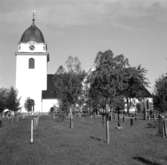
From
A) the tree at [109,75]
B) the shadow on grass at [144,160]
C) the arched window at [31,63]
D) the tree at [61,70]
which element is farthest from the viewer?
the arched window at [31,63]

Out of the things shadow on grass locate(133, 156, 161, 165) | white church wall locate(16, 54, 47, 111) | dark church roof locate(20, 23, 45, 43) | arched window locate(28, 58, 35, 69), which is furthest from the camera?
dark church roof locate(20, 23, 45, 43)

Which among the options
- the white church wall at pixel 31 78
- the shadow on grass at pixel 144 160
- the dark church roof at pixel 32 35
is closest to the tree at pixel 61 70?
the shadow on grass at pixel 144 160

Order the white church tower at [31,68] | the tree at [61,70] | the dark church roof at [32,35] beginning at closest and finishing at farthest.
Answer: the tree at [61,70], the white church tower at [31,68], the dark church roof at [32,35]

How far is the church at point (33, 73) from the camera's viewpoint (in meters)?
72.2

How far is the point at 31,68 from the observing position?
73188 millimetres

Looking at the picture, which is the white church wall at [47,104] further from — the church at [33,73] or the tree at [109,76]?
the tree at [109,76]

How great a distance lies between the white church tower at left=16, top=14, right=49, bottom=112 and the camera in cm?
7225

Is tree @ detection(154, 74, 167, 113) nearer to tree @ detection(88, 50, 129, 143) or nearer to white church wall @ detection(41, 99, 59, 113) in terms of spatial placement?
tree @ detection(88, 50, 129, 143)

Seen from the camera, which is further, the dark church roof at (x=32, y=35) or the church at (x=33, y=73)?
the dark church roof at (x=32, y=35)

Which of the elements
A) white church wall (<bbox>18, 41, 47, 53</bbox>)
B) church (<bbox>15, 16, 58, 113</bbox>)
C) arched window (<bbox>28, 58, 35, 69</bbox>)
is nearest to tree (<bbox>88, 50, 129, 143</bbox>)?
church (<bbox>15, 16, 58, 113</bbox>)

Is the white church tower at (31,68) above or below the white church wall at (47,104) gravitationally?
above

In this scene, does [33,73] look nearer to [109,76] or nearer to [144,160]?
[109,76]

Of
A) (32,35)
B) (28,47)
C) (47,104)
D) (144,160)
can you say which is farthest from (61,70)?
(32,35)

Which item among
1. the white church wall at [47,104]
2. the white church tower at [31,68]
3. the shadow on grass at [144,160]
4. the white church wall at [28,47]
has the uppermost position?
the white church wall at [28,47]
